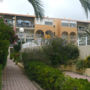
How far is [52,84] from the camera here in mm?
6379

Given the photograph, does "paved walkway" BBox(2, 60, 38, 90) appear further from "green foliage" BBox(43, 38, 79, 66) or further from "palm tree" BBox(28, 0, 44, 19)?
"palm tree" BBox(28, 0, 44, 19)

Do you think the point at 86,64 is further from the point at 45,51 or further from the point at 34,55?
the point at 34,55

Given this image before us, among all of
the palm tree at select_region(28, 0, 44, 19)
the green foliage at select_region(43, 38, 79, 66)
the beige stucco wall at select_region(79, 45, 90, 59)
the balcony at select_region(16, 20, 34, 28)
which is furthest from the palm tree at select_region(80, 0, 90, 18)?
the balcony at select_region(16, 20, 34, 28)

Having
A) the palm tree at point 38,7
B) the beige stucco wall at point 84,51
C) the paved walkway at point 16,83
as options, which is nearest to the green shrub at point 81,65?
the beige stucco wall at point 84,51

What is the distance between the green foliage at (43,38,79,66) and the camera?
42.0 feet

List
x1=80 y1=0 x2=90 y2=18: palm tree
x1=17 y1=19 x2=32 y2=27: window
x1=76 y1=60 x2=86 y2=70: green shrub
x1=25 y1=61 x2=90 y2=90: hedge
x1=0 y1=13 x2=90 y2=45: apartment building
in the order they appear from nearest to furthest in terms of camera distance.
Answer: x1=25 y1=61 x2=90 y2=90: hedge < x1=80 y1=0 x2=90 y2=18: palm tree < x1=76 y1=60 x2=86 y2=70: green shrub < x1=0 y1=13 x2=90 y2=45: apartment building < x1=17 y1=19 x2=32 y2=27: window

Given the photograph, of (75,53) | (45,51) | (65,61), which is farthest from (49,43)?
(75,53)

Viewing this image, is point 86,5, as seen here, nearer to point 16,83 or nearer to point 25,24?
point 16,83

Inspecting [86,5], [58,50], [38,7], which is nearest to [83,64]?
[58,50]

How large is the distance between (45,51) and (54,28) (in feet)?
96.8

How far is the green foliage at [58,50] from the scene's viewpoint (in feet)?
42.0

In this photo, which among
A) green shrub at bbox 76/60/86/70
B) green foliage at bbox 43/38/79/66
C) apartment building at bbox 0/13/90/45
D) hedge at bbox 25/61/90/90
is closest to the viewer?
hedge at bbox 25/61/90/90

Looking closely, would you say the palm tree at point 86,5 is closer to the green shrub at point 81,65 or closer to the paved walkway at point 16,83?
the paved walkway at point 16,83

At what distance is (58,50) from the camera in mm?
13469
